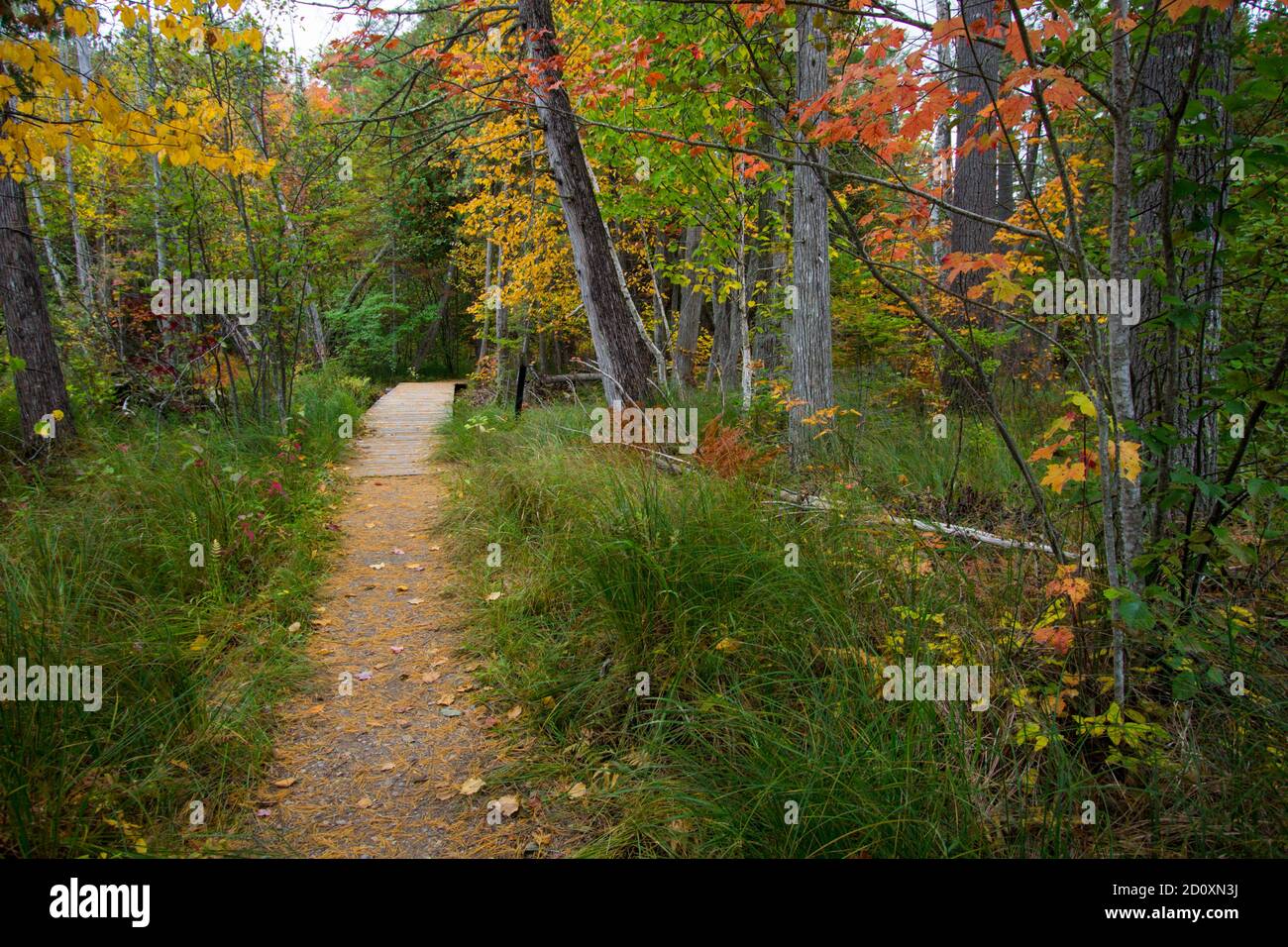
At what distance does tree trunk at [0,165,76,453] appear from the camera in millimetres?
6609

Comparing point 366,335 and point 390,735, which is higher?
point 366,335

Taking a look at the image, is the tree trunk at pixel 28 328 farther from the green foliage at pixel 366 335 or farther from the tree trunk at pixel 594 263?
the green foliage at pixel 366 335

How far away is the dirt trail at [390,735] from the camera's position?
2.65m

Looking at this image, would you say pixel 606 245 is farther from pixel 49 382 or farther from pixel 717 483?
pixel 49 382

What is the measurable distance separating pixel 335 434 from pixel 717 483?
21.8ft

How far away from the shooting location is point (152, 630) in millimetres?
3201

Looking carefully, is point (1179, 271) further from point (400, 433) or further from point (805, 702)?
point (400, 433)

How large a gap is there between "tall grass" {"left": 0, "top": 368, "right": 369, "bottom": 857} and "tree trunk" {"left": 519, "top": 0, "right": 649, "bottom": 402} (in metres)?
3.11

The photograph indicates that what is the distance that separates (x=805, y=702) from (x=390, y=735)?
6.53 feet

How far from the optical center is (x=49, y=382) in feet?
22.8

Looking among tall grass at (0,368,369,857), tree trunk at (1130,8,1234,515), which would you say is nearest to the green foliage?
tall grass at (0,368,369,857)

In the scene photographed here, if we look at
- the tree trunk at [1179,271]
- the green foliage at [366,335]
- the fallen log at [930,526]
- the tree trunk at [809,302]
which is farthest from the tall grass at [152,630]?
the green foliage at [366,335]

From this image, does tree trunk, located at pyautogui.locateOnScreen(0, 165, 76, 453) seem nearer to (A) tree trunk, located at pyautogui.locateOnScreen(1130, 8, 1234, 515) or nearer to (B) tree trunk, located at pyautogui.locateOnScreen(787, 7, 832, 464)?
(B) tree trunk, located at pyautogui.locateOnScreen(787, 7, 832, 464)

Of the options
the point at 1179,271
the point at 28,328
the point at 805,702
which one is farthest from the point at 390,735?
the point at 28,328
